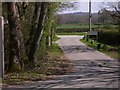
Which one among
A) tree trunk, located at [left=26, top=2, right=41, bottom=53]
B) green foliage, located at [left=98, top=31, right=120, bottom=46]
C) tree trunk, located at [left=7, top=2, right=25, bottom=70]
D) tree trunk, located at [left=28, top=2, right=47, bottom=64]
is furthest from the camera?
green foliage, located at [left=98, top=31, right=120, bottom=46]

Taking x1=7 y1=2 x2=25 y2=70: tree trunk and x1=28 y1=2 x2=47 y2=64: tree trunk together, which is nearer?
x1=7 y1=2 x2=25 y2=70: tree trunk

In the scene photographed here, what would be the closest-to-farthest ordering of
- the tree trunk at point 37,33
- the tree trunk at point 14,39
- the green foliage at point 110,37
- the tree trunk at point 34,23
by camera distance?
the tree trunk at point 14,39 < the tree trunk at point 37,33 < the tree trunk at point 34,23 < the green foliage at point 110,37

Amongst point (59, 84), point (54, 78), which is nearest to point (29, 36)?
point (54, 78)

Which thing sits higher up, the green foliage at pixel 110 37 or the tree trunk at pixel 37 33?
the tree trunk at pixel 37 33

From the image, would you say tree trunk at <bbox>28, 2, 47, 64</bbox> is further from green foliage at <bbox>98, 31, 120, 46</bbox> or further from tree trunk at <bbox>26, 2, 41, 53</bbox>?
green foliage at <bbox>98, 31, 120, 46</bbox>

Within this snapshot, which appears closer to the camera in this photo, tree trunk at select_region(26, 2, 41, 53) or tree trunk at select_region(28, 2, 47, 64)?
tree trunk at select_region(28, 2, 47, 64)

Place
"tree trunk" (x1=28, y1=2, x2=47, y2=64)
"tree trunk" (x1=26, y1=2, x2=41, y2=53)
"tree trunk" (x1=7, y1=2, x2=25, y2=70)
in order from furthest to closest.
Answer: "tree trunk" (x1=26, y1=2, x2=41, y2=53), "tree trunk" (x1=28, y1=2, x2=47, y2=64), "tree trunk" (x1=7, y1=2, x2=25, y2=70)

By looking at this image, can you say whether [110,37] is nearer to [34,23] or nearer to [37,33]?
[34,23]

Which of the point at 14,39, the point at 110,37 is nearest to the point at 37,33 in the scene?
the point at 14,39

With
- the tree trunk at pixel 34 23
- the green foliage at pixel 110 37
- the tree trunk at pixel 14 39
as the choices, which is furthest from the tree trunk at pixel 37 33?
the green foliage at pixel 110 37

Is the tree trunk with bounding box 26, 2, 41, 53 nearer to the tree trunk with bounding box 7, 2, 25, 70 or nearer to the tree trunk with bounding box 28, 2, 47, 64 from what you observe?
the tree trunk with bounding box 28, 2, 47, 64

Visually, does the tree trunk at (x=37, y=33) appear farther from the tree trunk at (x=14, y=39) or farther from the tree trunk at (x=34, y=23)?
the tree trunk at (x=14, y=39)

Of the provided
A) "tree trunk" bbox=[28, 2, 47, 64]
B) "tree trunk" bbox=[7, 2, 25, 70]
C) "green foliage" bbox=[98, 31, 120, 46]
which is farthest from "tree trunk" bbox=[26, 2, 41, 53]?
"green foliage" bbox=[98, 31, 120, 46]

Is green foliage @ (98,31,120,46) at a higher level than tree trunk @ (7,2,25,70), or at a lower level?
lower
